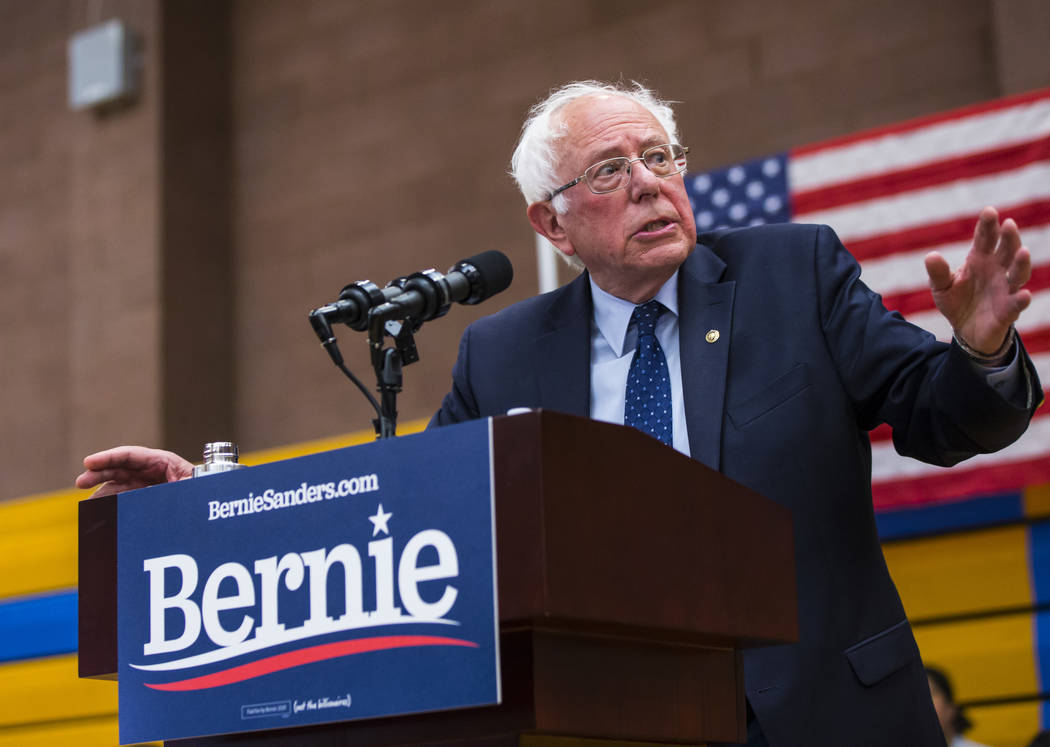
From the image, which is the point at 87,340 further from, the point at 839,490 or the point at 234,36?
the point at 839,490

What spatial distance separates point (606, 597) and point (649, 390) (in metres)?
0.79

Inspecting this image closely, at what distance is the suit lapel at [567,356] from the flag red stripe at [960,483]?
167cm

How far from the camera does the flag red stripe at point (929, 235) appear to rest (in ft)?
12.1

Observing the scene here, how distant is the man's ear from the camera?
250 cm

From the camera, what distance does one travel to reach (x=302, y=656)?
4.45ft

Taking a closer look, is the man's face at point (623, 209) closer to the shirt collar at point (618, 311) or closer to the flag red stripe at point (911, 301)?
the shirt collar at point (618, 311)

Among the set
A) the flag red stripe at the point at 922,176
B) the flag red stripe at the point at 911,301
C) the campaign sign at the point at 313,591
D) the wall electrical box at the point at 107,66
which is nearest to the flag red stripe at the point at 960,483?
the flag red stripe at the point at 911,301

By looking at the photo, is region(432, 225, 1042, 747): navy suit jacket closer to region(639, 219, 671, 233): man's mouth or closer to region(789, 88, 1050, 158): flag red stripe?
region(639, 219, 671, 233): man's mouth

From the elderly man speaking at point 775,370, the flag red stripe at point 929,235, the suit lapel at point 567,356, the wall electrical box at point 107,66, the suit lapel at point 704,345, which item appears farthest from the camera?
the wall electrical box at point 107,66

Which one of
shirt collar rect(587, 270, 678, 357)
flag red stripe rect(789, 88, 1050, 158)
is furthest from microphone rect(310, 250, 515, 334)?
flag red stripe rect(789, 88, 1050, 158)

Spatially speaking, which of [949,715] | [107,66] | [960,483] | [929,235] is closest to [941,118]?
[929,235]

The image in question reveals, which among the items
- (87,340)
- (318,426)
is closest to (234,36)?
(87,340)

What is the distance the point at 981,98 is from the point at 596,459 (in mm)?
4032

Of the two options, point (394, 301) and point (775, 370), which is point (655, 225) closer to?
point (775, 370)
